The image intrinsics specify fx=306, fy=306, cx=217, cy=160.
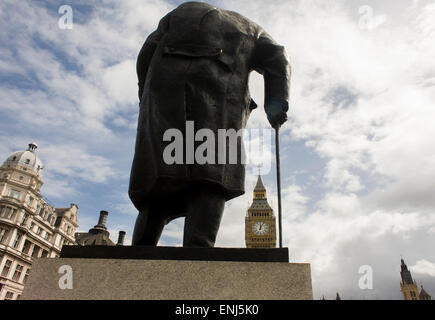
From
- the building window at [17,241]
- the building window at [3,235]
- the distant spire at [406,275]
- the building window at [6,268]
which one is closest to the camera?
the building window at [6,268]

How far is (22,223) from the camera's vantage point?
41406 mm

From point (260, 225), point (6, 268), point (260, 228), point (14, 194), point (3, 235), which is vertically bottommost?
point (6, 268)

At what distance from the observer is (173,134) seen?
3.11m

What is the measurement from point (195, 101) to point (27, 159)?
53.2 m

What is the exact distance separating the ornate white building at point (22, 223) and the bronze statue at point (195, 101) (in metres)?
41.2

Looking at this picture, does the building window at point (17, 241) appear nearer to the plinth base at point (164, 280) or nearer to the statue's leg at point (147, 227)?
the statue's leg at point (147, 227)

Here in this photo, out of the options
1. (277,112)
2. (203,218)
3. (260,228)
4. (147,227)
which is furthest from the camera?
(260,228)

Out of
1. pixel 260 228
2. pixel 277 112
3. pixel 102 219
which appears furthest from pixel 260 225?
pixel 277 112

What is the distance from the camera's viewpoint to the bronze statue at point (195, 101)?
3.00 metres

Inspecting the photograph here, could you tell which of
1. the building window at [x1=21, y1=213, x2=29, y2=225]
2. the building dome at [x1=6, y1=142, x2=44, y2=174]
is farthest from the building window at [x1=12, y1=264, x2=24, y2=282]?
the building dome at [x1=6, y1=142, x2=44, y2=174]

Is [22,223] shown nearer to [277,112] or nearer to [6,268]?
[6,268]

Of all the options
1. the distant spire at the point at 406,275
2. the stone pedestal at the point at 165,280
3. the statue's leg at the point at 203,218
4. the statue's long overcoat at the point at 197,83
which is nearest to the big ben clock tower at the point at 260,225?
the distant spire at the point at 406,275
